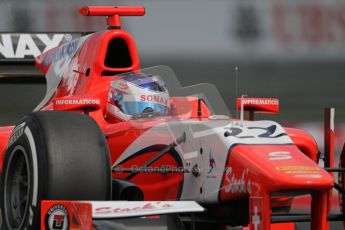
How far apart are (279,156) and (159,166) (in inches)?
36.1

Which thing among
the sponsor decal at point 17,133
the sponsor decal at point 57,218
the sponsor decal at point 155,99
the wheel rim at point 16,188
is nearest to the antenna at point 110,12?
the sponsor decal at point 155,99

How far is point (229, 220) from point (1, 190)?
1.27m

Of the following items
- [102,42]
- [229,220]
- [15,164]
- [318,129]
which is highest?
[102,42]

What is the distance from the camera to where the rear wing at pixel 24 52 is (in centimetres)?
984

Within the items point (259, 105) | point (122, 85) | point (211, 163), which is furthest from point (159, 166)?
point (259, 105)

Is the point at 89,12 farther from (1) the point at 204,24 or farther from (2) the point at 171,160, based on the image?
(1) the point at 204,24

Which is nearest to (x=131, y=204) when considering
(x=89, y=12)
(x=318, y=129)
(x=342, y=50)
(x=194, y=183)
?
(x=194, y=183)

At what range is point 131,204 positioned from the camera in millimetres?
4578

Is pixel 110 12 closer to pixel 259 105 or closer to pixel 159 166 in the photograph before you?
pixel 259 105

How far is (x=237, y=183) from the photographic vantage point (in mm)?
4922

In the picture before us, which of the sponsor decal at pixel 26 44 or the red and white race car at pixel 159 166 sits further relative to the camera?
the sponsor decal at pixel 26 44

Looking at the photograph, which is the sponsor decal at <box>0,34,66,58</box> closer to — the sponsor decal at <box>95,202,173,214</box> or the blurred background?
the blurred background

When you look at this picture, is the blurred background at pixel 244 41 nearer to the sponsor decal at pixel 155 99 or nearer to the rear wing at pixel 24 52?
the rear wing at pixel 24 52

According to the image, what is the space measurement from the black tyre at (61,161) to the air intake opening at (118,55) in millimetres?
2083
